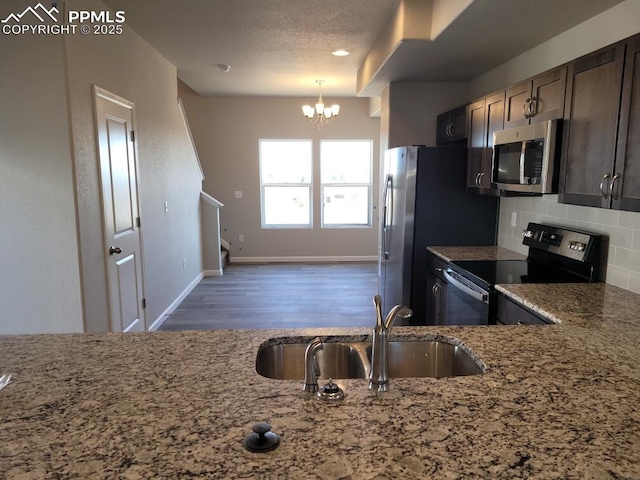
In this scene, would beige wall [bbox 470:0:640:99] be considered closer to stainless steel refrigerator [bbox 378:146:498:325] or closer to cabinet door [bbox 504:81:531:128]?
cabinet door [bbox 504:81:531:128]

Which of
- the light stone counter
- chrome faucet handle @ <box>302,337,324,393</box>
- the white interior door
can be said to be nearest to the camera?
the light stone counter

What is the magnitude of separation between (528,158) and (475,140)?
93 centimetres

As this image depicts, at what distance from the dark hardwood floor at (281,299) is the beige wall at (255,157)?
18.8 inches

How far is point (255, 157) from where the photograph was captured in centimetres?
736

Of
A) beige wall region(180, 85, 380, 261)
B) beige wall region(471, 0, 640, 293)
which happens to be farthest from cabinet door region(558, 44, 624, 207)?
beige wall region(180, 85, 380, 261)

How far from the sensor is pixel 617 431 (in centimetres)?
98

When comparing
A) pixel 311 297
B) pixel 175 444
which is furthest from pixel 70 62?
pixel 311 297

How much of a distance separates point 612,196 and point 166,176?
405 centimetres

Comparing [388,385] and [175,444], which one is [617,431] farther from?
[175,444]

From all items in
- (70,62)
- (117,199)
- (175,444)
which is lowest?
(175,444)

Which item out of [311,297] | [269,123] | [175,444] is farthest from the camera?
[269,123]

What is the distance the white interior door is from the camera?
3.16m

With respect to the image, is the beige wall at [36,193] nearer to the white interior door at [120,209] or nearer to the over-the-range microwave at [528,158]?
the white interior door at [120,209]

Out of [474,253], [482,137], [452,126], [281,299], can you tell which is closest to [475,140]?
[482,137]
